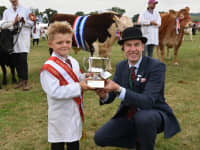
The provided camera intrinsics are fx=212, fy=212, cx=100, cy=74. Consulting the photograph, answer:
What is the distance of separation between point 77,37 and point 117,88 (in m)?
4.66

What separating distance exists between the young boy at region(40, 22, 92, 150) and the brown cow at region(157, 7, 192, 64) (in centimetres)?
630

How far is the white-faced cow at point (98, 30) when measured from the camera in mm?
6031

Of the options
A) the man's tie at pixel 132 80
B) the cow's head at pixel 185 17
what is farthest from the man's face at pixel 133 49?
the cow's head at pixel 185 17

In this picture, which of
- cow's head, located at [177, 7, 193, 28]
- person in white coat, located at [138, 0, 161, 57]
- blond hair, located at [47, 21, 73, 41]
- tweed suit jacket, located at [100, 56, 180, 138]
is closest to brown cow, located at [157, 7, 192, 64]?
cow's head, located at [177, 7, 193, 28]

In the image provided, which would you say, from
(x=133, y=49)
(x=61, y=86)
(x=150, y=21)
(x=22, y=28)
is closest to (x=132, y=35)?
(x=133, y=49)

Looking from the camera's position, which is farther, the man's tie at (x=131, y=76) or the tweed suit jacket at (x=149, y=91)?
the man's tie at (x=131, y=76)

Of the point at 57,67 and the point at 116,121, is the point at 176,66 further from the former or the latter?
the point at 57,67

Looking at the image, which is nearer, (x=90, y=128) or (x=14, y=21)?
(x=90, y=128)

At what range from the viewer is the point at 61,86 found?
70.5 inches

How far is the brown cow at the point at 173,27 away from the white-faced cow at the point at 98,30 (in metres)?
2.33

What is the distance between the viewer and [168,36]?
25.2 feet

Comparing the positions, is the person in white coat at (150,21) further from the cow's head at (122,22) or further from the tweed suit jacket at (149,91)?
the tweed suit jacket at (149,91)

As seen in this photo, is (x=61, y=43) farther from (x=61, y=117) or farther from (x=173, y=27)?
(x=173, y=27)

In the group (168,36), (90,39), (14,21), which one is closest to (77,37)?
(90,39)
